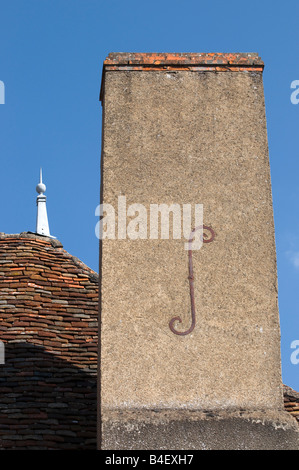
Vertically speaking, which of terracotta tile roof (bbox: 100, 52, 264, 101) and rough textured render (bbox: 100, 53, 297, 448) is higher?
terracotta tile roof (bbox: 100, 52, 264, 101)

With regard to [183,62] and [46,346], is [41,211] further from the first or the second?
[183,62]

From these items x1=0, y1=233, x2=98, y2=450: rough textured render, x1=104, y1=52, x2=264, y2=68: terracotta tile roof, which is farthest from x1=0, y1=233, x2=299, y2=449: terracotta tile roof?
x1=104, y1=52, x2=264, y2=68: terracotta tile roof

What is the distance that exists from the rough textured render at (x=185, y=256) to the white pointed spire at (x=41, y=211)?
6.80 metres

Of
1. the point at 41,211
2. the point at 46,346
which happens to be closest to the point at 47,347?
the point at 46,346

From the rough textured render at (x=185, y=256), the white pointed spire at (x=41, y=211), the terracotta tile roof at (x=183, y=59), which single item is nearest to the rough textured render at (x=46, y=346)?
the rough textured render at (x=185, y=256)

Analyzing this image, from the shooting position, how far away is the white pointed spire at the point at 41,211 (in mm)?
13812

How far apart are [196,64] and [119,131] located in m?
0.86

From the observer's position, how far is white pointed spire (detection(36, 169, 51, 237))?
13.8m

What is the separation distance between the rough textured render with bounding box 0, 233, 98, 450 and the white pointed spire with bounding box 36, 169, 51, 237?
3.61 metres

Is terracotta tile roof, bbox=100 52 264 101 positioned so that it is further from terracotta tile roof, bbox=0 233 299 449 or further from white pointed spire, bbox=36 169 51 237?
white pointed spire, bbox=36 169 51 237

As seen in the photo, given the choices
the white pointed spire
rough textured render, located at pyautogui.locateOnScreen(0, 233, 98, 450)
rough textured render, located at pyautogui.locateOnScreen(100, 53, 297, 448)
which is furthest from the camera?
the white pointed spire

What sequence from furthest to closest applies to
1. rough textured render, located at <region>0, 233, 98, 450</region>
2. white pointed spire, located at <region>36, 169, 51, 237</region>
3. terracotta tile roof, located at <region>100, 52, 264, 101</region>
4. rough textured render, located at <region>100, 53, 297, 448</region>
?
white pointed spire, located at <region>36, 169, 51, 237</region>
rough textured render, located at <region>0, 233, 98, 450</region>
terracotta tile roof, located at <region>100, 52, 264, 101</region>
rough textured render, located at <region>100, 53, 297, 448</region>

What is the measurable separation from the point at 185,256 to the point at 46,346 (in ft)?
7.91
